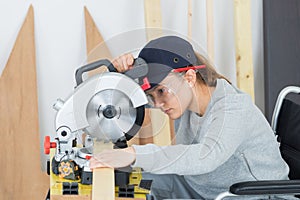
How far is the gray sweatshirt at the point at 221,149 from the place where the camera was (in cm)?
120

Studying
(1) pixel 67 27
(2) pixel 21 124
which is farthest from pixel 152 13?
(2) pixel 21 124

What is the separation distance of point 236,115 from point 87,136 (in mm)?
355

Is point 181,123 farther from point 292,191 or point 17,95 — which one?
point 17,95

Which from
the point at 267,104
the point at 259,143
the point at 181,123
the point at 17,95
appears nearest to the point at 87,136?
the point at 181,123

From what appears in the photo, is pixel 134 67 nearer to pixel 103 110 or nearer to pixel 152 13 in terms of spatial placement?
pixel 103 110

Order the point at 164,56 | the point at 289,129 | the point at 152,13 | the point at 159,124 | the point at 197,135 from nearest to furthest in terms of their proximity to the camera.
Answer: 1. the point at 164,56
2. the point at 159,124
3. the point at 197,135
4. the point at 289,129
5. the point at 152,13

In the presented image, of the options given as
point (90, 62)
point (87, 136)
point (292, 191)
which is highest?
point (90, 62)

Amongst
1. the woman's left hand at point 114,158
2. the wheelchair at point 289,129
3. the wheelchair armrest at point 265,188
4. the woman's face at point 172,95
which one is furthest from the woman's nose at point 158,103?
the wheelchair at point 289,129

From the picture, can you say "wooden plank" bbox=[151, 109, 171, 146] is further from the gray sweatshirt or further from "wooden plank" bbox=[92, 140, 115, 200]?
"wooden plank" bbox=[92, 140, 115, 200]

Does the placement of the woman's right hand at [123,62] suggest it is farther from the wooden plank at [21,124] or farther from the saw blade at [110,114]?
the wooden plank at [21,124]

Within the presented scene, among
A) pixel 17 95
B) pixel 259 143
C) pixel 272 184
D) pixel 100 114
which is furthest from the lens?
pixel 17 95

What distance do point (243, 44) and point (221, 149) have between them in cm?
105

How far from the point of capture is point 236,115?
1.34 meters

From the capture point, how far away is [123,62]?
46.1 inches
